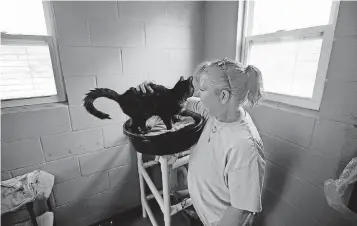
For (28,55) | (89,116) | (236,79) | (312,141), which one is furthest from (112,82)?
(312,141)

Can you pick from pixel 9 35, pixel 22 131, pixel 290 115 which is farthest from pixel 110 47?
pixel 290 115

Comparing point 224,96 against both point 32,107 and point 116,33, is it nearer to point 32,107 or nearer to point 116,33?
point 116,33

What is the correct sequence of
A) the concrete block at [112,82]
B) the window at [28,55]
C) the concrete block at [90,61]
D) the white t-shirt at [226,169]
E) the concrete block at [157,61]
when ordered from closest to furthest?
the white t-shirt at [226,169] < the window at [28,55] < the concrete block at [90,61] < the concrete block at [112,82] < the concrete block at [157,61]

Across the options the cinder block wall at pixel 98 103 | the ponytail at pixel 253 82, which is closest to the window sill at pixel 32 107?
the cinder block wall at pixel 98 103

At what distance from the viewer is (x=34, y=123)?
1153 mm

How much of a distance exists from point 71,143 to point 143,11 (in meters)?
1.07

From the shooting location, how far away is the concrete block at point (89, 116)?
126cm

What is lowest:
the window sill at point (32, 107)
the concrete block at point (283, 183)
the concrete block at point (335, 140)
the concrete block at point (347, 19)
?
the concrete block at point (283, 183)

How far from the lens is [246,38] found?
132 centimetres

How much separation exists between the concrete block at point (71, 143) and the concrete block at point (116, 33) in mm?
633

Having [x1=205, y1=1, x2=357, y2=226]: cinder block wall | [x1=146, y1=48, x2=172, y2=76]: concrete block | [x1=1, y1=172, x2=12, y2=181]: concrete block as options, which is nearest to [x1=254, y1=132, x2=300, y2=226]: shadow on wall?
[x1=205, y1=1, x2=357, y2=226]: cinder block wall

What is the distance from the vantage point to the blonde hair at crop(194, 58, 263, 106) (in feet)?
2.28

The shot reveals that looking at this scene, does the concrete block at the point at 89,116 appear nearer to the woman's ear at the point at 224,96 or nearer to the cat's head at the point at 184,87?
the cat's head at the point at 184,87

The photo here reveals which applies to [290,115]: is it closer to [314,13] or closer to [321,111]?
[321,111]
